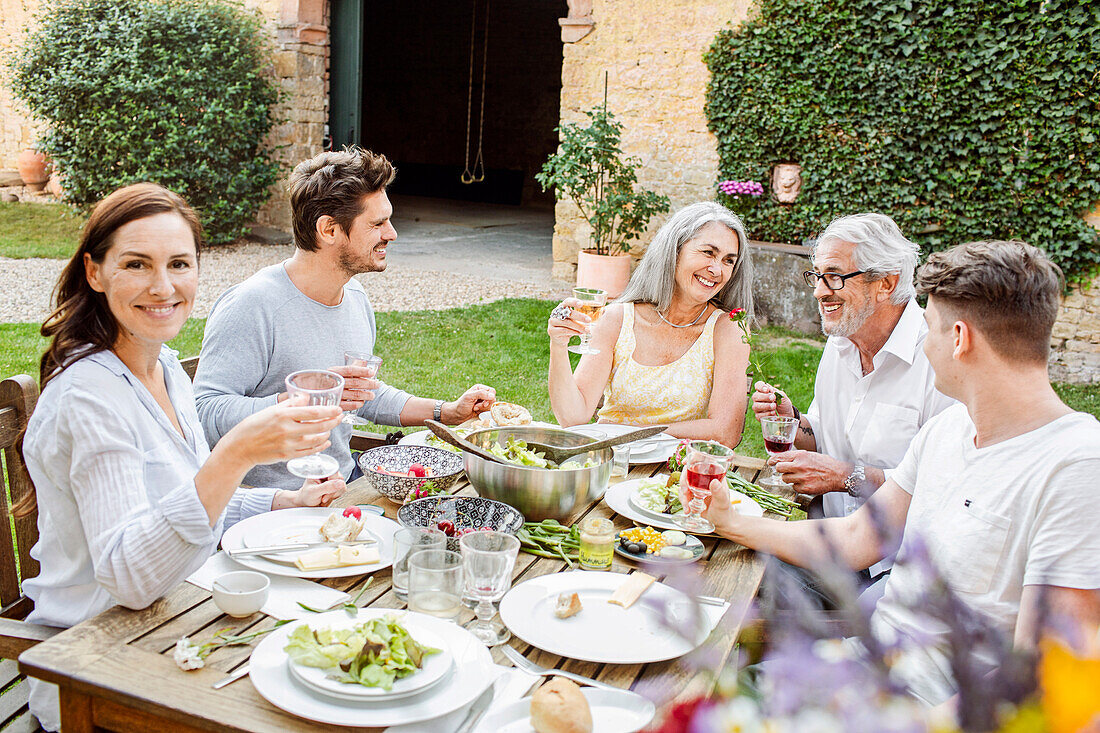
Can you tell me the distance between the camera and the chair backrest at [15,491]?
2070 mm

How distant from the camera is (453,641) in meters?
1.55

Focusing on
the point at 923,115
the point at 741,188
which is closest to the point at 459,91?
the point at 741,188

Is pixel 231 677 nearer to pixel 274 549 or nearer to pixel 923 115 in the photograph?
pixel 274 549

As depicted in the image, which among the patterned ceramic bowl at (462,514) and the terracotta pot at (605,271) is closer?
the patterned ceramic bowl at (462,514)

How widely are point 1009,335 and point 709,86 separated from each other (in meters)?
7.77

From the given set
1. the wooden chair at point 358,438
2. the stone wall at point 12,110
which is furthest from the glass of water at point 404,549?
the stone wall at point 12,110

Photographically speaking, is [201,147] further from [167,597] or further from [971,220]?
[167,597]

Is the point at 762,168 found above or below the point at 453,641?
above

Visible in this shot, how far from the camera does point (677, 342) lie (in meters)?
3.43

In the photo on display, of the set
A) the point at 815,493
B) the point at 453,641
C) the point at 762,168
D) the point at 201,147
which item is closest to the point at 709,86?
the point at 762,168

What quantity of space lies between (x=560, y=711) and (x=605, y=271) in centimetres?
801

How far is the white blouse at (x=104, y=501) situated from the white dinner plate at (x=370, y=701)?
284mm

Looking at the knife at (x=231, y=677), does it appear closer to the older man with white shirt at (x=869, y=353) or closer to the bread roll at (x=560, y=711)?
the bread roll at (x=560, y=711)

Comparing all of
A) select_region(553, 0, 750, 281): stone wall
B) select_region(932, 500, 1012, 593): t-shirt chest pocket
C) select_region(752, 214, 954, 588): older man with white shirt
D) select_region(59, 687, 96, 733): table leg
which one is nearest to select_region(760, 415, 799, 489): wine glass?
select_region(752, 214, 954, 588): older man with white shirt
